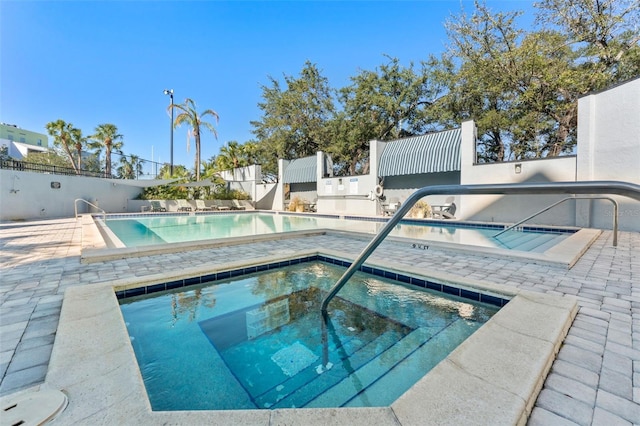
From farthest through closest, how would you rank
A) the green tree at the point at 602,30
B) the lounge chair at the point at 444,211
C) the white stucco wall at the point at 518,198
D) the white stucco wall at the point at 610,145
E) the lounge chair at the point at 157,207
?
1. the lounge chair at the point at 157,207
2. the lounge chair at the point at 444,211
3. the green tree at the point at 602,30
4. the white stucco wall at the point at 518,198
5. the white stucco wall at the point at 610,145

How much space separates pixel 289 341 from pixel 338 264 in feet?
8.67

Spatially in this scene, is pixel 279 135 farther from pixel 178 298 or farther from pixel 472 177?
pixel 178 298

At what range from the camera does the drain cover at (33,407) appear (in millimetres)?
1331

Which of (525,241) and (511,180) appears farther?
(511,180)

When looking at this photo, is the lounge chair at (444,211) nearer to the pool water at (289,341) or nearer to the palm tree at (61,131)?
the pool water at (289,341)

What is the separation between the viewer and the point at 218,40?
48.0 ft

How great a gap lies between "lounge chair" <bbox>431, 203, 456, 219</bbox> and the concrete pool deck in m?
6.18

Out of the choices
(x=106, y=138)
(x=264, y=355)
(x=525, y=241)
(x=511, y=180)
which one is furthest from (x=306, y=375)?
(x=106, y=138)


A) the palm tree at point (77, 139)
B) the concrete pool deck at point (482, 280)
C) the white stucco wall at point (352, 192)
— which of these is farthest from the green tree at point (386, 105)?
the palm tree at point (77, 139)

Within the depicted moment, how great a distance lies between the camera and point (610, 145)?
870 cm

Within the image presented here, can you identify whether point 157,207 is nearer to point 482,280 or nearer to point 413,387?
point 482,280

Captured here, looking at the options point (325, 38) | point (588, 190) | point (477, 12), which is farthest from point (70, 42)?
point (477, 12)

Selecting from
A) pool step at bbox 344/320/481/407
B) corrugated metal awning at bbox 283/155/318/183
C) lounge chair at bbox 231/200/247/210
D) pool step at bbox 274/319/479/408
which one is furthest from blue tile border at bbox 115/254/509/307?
lounge chair at bbox 231/200/247/210

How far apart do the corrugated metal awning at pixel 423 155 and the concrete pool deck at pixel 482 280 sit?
724 centimetres
